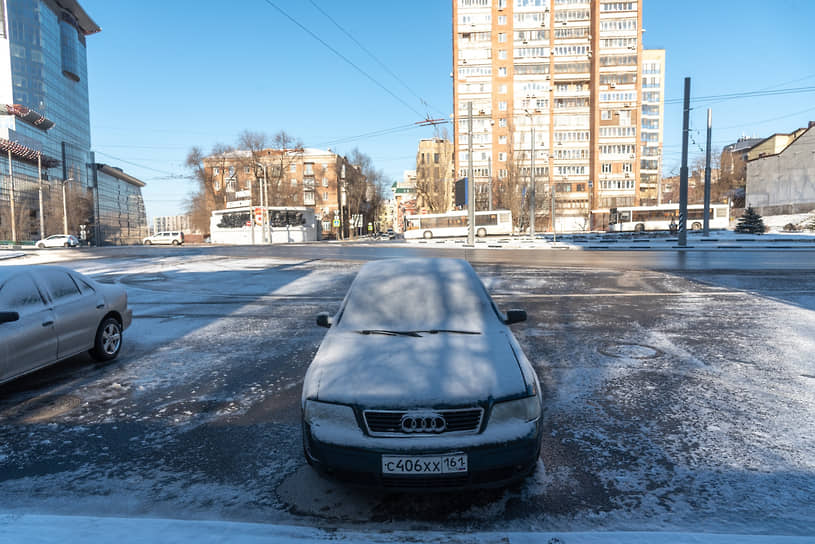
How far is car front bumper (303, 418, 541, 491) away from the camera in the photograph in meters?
3.10

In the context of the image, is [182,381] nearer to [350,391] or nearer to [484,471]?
[350,391]

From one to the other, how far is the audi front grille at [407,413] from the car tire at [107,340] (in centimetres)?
520

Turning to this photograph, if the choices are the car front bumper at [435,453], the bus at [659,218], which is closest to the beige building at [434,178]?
the bus at [659,218]

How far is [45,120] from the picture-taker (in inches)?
3765

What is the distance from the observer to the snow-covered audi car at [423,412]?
311 cm

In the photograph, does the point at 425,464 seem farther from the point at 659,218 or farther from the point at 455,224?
the point at 659,218

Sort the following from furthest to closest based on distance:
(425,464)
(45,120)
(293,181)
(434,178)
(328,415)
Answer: (434,178)
(45,120)
(293,181)
(328,415)
(425,464)

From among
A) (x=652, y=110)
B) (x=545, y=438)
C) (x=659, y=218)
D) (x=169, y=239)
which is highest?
(x=652, y=110)

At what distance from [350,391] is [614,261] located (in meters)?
20.8

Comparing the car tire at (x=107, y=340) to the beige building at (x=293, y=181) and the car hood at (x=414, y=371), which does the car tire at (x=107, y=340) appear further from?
the beige building at (x=293, y=181)

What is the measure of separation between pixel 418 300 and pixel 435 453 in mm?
1750

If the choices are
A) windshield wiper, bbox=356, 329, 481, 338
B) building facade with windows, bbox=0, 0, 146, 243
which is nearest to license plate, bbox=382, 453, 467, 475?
windshield wiper, bbox=356, 329, 481, 338

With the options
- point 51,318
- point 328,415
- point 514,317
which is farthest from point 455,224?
point 328,415

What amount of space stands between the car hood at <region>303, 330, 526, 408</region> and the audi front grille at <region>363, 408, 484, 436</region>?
5 centimetres
